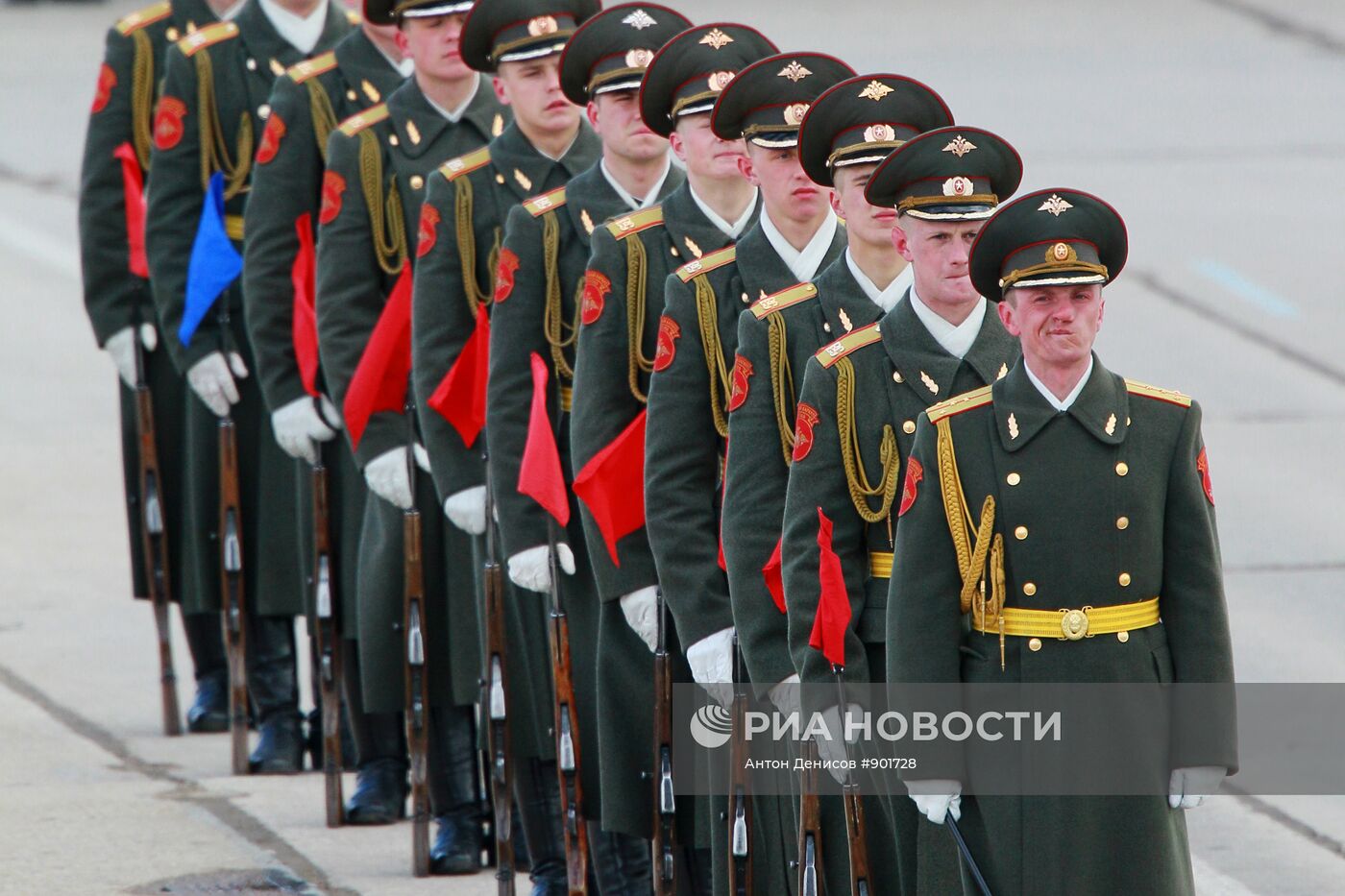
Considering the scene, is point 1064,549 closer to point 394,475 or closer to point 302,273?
point 394,475

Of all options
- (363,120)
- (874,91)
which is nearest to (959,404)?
(874,91)

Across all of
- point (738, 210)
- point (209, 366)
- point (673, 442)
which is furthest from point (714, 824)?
point (209, 366)

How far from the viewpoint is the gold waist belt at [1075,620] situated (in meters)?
4.62

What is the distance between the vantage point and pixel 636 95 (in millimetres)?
6066

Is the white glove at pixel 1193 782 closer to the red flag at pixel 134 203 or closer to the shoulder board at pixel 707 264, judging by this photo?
the shoulder board at pixel 707 264

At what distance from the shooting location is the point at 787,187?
5.46 metres

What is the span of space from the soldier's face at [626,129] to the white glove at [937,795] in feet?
6.28

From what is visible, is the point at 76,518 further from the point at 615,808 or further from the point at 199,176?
the point at 615,808

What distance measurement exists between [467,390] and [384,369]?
1.40 feet

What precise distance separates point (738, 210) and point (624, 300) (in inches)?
11.9

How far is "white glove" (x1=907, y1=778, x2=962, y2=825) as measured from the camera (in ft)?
15.4

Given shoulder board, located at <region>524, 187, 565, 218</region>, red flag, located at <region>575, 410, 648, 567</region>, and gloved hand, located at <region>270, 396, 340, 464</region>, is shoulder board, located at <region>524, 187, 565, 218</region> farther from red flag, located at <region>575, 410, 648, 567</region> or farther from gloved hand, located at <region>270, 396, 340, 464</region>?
gloved hand, located at <region>270, 396, 340, 464</region>

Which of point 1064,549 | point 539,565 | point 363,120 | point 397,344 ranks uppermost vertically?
point 363,120

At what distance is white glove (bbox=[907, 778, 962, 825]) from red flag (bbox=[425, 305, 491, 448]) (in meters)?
2.11
